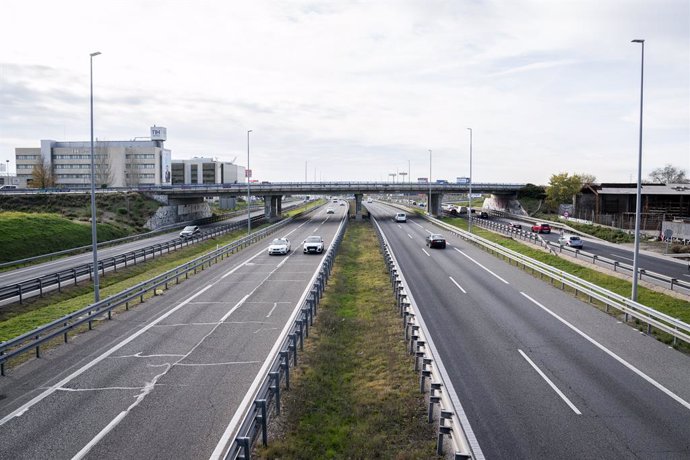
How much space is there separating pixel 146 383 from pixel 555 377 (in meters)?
10.2

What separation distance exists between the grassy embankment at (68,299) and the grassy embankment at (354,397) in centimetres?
1102

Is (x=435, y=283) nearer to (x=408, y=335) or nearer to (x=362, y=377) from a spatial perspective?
(x=408, y=335)

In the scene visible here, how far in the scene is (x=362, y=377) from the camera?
13148 millimetres

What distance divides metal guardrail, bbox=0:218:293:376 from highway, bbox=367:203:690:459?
37.9ft

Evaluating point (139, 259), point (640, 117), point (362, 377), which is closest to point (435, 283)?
point (640, 117)

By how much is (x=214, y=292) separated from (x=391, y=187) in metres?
59.6

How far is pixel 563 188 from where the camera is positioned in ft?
254

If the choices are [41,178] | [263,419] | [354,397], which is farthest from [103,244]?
[41,178]

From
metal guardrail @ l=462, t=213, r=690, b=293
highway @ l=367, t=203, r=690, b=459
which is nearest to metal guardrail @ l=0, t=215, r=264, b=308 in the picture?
highway @ l=367, t=203, r=690, b=459

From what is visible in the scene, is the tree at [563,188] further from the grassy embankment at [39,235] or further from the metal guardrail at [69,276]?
the grassy embankment at [39,235]


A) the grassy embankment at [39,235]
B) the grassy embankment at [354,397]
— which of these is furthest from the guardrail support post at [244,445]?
the grassy embankment at [39,235]

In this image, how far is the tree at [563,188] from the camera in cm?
7738

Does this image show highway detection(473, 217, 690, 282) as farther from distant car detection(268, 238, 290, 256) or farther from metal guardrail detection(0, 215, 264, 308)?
metal guardrail detection(0, 215, 264, 308)

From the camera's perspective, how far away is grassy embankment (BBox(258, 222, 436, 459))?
367 inches
